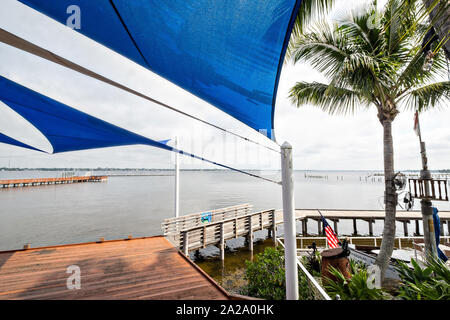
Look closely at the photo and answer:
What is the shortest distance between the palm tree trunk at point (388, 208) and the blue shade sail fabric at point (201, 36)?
4102mm

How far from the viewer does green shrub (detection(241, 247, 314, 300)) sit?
4078 mm

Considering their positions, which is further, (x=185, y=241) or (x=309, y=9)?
(x=185, y=241)

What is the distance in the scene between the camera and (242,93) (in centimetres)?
279

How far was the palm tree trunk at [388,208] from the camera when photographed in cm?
483

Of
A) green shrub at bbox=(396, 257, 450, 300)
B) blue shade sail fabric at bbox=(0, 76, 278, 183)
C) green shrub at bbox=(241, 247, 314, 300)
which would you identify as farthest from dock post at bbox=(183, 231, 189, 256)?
green shrub at bbox=(396, 257, 450, 300)

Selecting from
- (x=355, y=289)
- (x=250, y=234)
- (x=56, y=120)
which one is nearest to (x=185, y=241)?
(x=250, y=234)

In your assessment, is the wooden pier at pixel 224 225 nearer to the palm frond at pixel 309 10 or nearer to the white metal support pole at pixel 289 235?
the white metal support pole at pixel 289 235

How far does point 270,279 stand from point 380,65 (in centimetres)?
544

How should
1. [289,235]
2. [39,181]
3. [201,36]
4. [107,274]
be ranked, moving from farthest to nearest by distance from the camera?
1. [39,181]
2. [107,274]
3. [289,235]
4. [201,36]

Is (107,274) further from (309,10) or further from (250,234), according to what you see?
(250,234)

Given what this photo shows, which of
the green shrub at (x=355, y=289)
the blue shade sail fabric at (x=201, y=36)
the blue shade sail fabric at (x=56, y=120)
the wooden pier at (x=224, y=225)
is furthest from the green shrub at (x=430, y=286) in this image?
the wooden pier at (x=224, y=225)

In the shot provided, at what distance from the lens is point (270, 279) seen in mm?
4414

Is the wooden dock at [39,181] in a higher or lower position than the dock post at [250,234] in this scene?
higher
